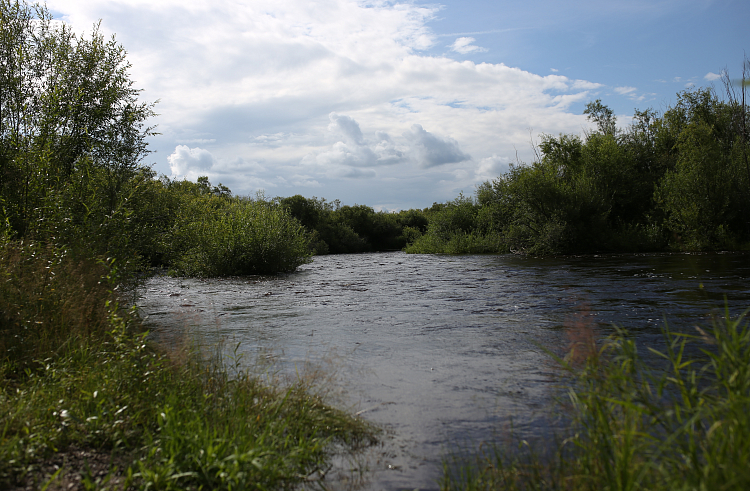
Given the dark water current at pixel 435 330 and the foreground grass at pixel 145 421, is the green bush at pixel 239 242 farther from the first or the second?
the foreground grass at pixel 145 421

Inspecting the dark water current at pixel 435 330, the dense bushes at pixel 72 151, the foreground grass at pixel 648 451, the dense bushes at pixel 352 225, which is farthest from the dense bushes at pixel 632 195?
the foreground grass at pixel 648 451

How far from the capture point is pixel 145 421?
4422 mm

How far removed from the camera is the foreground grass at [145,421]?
3.46 m

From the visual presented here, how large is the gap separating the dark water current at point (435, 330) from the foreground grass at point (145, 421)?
27.2 inches

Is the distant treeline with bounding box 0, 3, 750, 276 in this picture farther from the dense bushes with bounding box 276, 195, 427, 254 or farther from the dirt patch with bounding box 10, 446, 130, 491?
the dirt patch with bounding box 10, 446, 130, 491

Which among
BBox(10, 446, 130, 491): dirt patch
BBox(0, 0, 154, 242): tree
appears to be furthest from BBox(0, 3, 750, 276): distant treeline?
BBox(10, 446, 130, 491): dirt patch

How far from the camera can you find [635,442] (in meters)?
3.57

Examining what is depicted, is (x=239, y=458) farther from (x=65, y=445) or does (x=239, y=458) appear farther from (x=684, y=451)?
(x=684, y=451)

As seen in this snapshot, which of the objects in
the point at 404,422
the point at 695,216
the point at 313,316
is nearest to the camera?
the point at 404,422

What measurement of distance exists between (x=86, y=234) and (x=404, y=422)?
6.89 meters

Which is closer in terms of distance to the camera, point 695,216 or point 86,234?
point 86,234

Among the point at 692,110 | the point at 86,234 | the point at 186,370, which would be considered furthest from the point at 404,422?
the point at 692,110

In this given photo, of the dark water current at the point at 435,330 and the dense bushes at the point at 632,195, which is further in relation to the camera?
the dense bushes at the point at 632,195

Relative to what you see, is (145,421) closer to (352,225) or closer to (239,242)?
(239,242)
